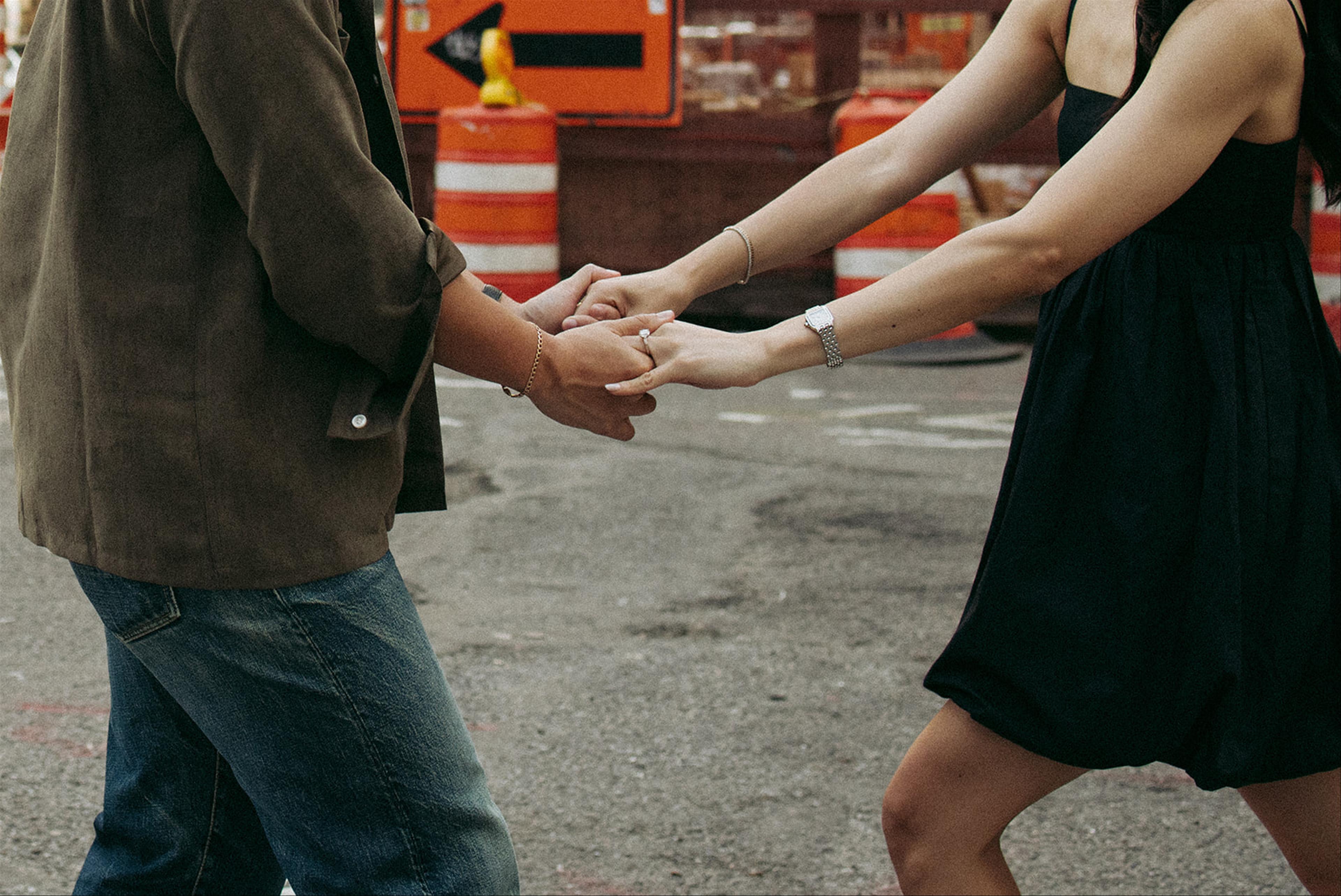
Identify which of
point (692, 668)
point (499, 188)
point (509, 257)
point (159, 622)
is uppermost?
point (159, 622)

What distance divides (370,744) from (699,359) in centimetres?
74

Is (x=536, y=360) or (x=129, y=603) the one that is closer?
(x=129, y=603)

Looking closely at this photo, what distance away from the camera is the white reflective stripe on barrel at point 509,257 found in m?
8.45

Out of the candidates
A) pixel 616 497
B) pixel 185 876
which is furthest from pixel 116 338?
pixel 616 497

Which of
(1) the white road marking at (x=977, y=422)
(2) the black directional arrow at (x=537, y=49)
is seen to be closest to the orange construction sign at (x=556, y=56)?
(2) the black directional arrow at (x=537, y=49)

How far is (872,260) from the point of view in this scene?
8.25m

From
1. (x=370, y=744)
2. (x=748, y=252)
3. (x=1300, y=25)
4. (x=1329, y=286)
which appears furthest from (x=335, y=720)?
(x=1329, y=286)

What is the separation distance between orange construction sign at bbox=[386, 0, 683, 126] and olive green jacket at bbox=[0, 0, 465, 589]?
765 cm

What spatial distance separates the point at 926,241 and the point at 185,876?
6810 mm

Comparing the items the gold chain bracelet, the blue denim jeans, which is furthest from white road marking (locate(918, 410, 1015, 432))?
the blue denim jeans

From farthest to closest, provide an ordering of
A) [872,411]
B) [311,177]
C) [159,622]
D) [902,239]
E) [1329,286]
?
[902,239], [1329,286], [872,411], [159,622], [311,177]

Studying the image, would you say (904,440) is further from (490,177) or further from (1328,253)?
(490,177)

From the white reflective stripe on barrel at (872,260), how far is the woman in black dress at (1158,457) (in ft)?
20.4

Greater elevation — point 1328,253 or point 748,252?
point 748,252
